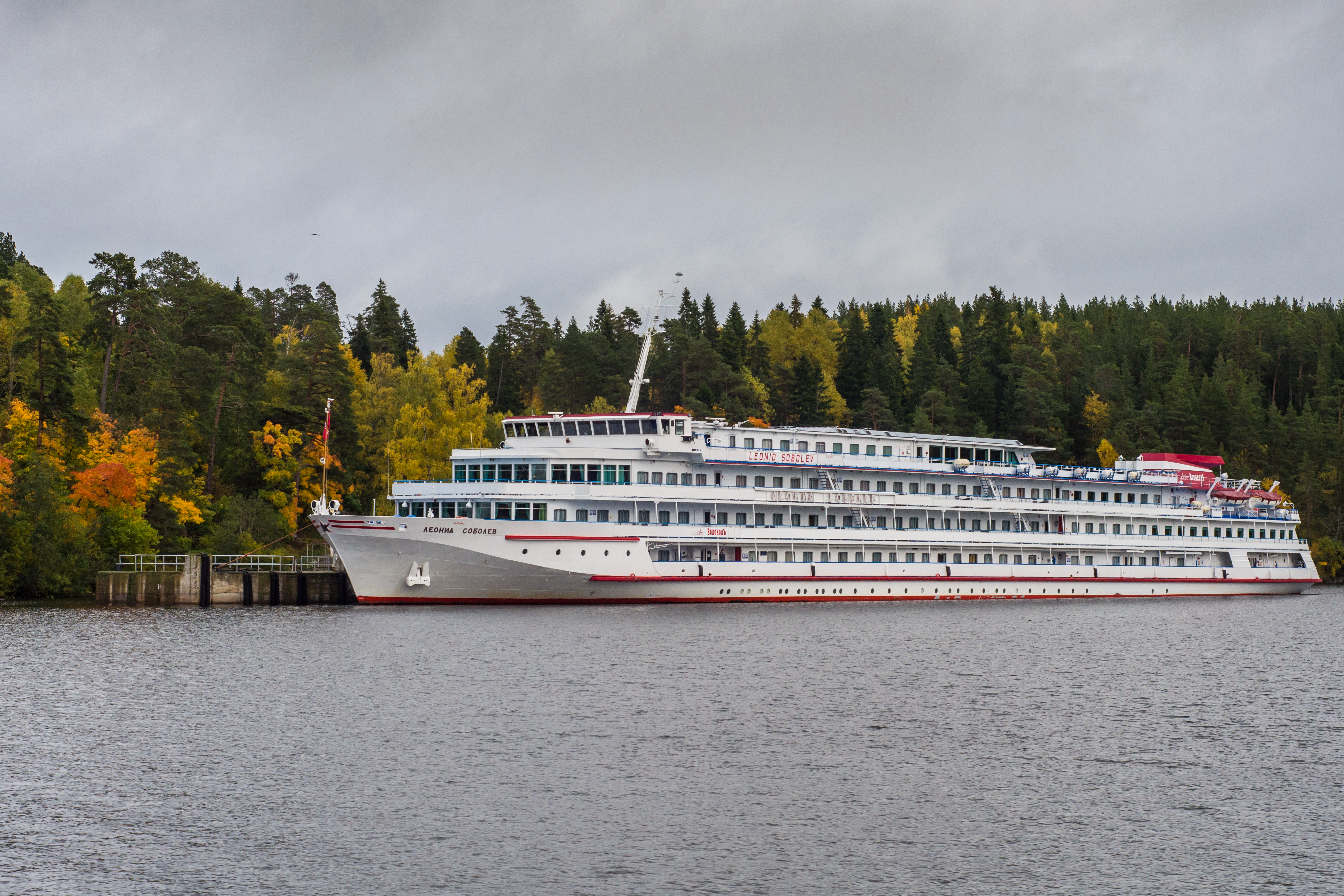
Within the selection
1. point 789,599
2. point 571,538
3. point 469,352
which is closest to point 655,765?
point 571,538

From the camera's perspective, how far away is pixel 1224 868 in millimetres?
19203

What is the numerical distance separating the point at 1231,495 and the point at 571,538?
141 feet

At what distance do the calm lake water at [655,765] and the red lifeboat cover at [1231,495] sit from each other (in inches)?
1187

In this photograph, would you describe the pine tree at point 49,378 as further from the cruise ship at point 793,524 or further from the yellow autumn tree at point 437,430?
the cruise ship at point 793,524

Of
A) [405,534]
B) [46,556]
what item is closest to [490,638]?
[405,534]

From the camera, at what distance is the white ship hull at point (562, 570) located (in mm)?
51844

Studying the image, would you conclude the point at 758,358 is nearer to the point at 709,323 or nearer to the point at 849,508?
the point at 709,323

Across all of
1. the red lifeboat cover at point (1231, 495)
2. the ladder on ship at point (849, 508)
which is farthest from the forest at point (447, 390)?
the red lifeboat cover at point (1231, 495)

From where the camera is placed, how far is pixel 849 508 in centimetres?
6244

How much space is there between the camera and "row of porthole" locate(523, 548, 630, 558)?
171ft

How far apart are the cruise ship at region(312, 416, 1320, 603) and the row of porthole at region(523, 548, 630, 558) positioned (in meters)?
0.10

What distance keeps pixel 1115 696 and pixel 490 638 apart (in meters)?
20.5

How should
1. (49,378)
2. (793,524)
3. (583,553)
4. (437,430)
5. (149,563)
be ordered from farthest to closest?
(437,430) → (49,378) → (793,524) → (149,563) → (583,553)

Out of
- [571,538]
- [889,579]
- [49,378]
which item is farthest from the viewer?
[49,378]
